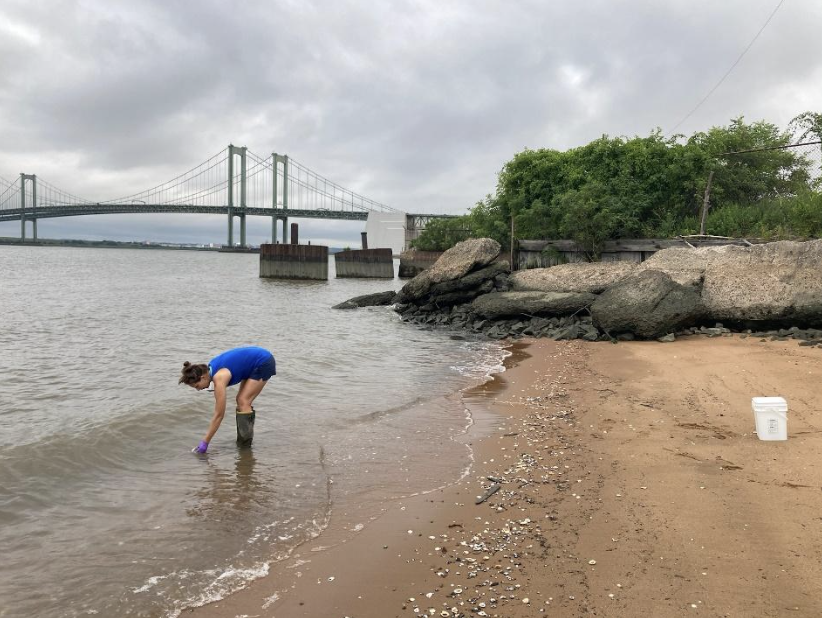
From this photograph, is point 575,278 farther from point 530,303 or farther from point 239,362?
point 239,362

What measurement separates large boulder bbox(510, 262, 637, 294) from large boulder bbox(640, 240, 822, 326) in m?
2.17

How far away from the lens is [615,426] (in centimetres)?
722

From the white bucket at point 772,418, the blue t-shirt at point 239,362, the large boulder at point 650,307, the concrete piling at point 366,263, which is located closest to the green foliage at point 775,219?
the large boulder at point 650,307

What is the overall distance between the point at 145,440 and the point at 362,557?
4.33 m

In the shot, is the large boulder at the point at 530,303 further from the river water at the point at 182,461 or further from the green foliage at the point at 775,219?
the green foliage at the point at 775,219

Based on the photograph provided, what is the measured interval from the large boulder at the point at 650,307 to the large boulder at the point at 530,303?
2499 mm

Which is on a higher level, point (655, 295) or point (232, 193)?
point (232, 193)

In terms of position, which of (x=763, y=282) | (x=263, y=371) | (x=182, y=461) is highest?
(x=763, y=282)

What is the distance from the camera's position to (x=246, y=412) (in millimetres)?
6984

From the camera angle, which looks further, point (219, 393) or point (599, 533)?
point (219, 393)

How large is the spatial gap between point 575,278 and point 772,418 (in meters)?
12.6

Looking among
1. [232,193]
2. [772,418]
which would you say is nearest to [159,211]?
[232,193]

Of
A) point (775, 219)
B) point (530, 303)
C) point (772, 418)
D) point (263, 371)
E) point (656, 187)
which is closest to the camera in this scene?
point (772, 418)

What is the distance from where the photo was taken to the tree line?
2094cm
